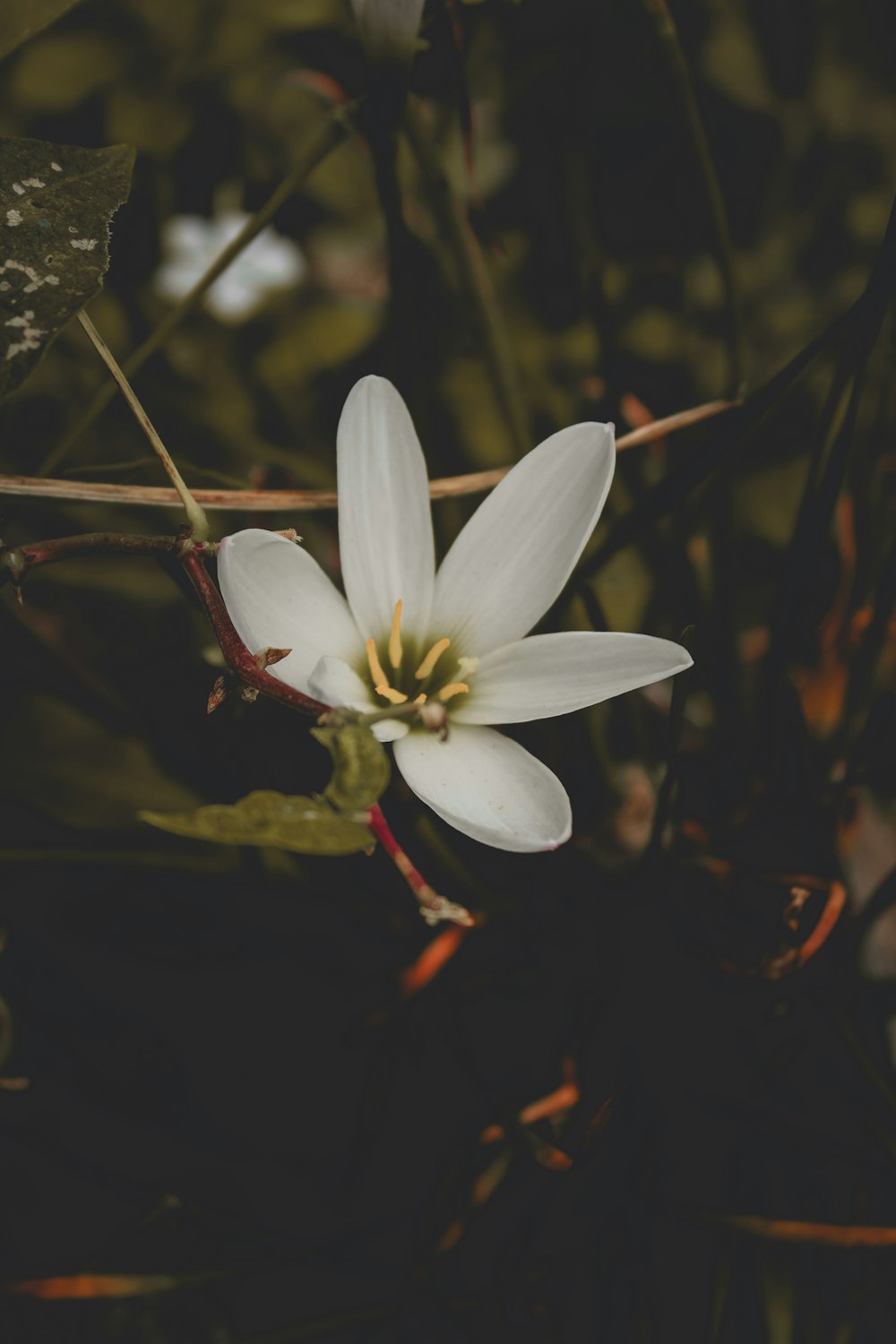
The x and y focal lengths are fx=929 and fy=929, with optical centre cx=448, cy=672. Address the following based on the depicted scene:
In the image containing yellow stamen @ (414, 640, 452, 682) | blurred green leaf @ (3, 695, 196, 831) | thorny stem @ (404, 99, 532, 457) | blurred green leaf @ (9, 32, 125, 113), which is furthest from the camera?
blurred green leaf @ (9, 32, 125, 113)

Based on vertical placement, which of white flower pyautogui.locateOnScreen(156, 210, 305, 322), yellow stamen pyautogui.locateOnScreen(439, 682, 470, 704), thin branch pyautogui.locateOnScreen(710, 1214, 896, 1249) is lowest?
thin branch pyautogui.locateOnScreen(710, 1214, 896, 1249)

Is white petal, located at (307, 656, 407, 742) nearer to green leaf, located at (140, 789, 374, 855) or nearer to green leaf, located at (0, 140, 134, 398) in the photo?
green leaf, located at (140, 789, 374, 855)

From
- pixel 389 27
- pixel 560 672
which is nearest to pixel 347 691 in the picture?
pixel 560 672

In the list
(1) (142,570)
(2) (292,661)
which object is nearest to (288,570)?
(2) (292,661)

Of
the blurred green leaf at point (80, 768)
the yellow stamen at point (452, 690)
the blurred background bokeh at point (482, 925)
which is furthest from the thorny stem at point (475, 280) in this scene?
the blurred green leaf at point (80, 768)

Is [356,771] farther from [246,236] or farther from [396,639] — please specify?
[246,236]

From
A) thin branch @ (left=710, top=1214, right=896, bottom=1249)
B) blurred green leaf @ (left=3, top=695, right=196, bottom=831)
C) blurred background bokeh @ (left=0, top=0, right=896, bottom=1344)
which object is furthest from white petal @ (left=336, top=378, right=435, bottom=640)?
thin branch @ (left=710, top=1214, right=896, bottom=1249)

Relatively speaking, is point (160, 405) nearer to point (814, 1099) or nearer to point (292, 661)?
point (292, 661)
